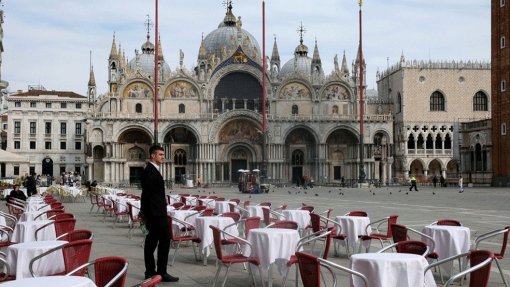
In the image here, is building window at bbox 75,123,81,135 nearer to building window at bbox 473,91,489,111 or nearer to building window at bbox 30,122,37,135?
building window at bbox 30,122,37,135

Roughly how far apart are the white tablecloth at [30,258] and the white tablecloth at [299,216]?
612 centimetres

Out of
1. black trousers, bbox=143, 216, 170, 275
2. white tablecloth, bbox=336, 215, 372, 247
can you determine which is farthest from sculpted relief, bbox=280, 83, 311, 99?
black trousers, bbox=143, 216, 170, 275

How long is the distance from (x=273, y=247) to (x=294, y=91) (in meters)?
52.7

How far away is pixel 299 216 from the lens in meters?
13.2

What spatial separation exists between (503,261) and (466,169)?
44.6 meters

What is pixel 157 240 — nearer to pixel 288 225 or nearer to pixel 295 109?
pixel 288 225

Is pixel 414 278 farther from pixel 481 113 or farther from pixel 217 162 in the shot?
pixel 481 113

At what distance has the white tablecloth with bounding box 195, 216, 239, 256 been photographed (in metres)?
11.1

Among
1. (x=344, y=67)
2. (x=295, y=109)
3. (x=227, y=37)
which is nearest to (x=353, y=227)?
(x=295, y=109)

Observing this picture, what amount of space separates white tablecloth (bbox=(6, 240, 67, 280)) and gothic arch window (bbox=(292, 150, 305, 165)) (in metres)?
53.6

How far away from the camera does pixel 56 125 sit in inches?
3019

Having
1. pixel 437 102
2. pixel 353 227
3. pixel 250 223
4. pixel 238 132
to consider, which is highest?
pixel 437 102

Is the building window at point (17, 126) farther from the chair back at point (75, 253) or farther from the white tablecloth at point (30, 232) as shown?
the chair back at point (75, 253)

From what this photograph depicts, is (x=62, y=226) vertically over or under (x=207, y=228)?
over
